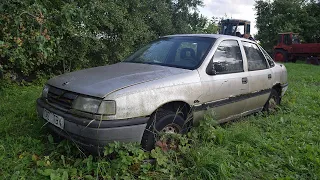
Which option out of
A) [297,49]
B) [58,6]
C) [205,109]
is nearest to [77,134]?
[205,109]

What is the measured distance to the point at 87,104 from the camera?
2.54m

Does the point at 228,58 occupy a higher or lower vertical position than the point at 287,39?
lower

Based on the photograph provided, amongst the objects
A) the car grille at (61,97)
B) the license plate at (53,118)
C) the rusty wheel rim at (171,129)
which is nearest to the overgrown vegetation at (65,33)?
the car grille at (61,97)

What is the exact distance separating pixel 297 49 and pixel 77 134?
62.8 feet

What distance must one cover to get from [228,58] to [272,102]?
5.43 ft

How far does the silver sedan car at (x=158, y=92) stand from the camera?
99.0 inches

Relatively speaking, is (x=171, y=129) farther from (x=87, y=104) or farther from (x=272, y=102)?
(x=272, y=102)

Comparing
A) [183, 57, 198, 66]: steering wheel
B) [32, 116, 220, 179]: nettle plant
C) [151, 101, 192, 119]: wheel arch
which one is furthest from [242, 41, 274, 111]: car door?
[32, 116, 220, 179]: nettle plant

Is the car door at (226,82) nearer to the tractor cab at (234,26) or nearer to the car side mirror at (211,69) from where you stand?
the car side mirror at (211,69)

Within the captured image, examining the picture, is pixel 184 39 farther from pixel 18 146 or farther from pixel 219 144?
pixel 18 146

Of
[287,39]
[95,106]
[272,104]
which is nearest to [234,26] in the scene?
[287,39]

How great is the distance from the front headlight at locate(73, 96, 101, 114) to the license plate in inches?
9.4

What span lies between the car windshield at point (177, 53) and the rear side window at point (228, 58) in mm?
174

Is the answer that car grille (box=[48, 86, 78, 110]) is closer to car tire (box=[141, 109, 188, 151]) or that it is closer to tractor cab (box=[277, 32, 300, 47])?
car tire (box=[141, 109, 188, 151])
